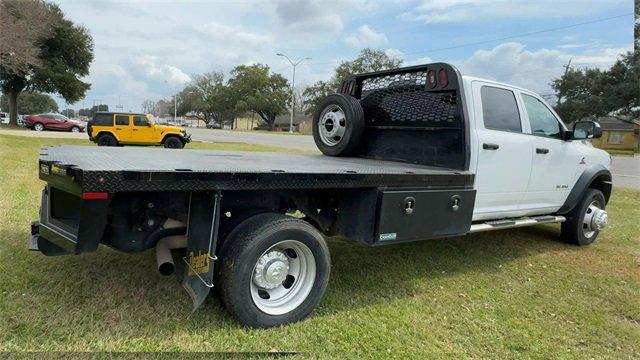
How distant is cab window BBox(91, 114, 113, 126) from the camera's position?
65.5 ft

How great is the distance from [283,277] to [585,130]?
13.9 feet

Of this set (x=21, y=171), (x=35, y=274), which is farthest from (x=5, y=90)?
(x=35, y=274)

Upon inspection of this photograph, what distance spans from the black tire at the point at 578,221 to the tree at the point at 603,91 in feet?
126

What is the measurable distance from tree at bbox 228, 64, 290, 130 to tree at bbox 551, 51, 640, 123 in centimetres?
5018

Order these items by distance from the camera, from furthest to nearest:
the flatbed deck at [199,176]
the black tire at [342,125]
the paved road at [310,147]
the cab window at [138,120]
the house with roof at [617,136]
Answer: the house with roof at [617,136] → the cab window at [138,120] → the paved road at [310,147] → the black tire at [342,125] → the flatbed deck at [199,176]

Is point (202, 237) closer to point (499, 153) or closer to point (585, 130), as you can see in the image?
point (499, 153)

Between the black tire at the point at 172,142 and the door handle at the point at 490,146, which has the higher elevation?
the door handle at the point at 490,146

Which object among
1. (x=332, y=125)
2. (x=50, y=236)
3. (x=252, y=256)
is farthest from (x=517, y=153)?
(x=50, y=236)

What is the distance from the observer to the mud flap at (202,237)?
9.77ft

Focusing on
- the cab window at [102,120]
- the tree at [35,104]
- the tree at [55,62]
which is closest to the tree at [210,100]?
the tree at [35,104]

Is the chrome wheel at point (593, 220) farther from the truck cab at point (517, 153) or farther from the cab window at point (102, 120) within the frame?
the cab window at point (102, 120)

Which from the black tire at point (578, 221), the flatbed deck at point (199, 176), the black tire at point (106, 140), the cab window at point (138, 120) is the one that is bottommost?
the black tire at point (106, 140)

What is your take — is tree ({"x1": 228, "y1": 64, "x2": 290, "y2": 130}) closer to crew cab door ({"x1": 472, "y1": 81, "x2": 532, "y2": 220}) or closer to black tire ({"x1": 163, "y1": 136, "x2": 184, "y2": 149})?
black tire ({"x1": 163, "y1": 136, "x2": 184, "y2": 149})

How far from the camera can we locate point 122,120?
20.2m
